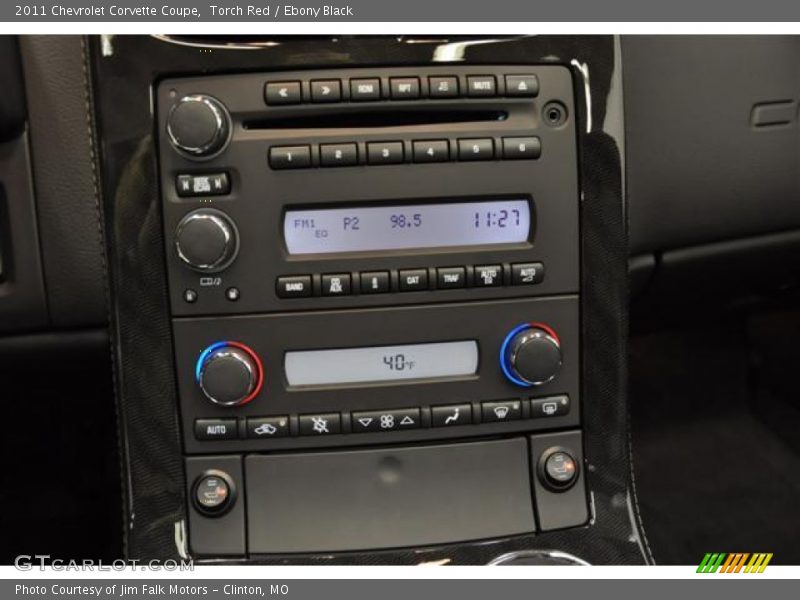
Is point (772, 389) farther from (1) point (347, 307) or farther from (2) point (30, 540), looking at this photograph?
(2) point (30, 540)

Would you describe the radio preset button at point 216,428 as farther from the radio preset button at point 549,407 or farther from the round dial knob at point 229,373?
the radio preset button at point 549,407

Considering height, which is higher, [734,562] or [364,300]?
[364,300]

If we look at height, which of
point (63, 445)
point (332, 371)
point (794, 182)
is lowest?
point (63, 445)

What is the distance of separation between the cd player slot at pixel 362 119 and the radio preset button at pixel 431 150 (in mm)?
22

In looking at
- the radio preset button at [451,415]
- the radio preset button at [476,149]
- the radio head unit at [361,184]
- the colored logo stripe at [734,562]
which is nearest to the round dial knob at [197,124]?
the radio head unit at [361,184]

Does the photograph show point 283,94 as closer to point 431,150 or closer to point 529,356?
point 431,150

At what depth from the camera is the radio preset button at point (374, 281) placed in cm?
81

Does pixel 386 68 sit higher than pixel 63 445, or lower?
higher

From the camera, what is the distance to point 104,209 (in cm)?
80

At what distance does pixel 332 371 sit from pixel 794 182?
73 cm

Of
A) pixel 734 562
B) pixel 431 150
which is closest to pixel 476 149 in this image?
pixel 431 150

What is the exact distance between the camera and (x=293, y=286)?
31.6 inches

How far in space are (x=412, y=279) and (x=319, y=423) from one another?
6.6 inches
